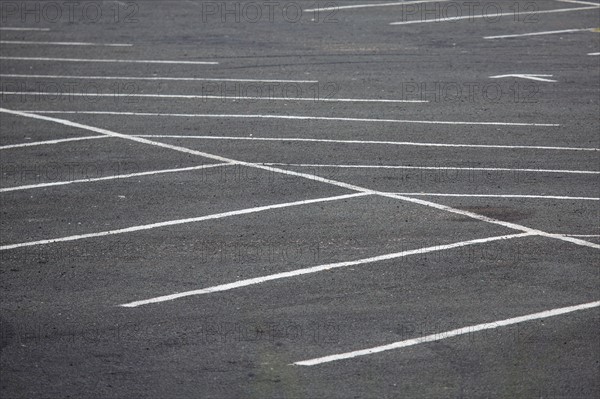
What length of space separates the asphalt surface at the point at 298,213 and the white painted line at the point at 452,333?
0.06 metres

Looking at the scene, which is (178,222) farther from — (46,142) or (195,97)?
(195,97)

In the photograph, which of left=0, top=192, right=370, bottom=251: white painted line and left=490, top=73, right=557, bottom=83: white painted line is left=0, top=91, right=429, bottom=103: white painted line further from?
left=0, top=192, right=370, bottom=251: white painted line

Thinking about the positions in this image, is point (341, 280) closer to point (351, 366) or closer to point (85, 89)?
point (351, 366)

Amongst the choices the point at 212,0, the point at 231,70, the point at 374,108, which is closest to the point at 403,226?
the point at 374,108

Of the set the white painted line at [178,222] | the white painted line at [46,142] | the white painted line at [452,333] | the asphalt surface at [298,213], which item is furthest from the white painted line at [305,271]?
the white painted line at [46,142]

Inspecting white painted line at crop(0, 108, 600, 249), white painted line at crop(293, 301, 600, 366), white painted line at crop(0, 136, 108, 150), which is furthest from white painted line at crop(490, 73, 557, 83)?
white painted line at crop(293, 301, 600, 366)

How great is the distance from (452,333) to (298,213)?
11.4ft

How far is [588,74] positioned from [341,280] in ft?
33.9

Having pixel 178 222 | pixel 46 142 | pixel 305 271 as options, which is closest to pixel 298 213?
pixel 178 222

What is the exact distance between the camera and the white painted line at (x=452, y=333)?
8.52 metres

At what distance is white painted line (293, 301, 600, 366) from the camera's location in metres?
Result: 8.52

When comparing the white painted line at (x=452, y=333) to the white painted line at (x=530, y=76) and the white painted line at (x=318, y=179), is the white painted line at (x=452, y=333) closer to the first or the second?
the white painted line at (x=318, y=179)

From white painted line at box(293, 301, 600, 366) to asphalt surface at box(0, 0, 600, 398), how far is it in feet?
0.18

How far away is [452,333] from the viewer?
29.6 ft
